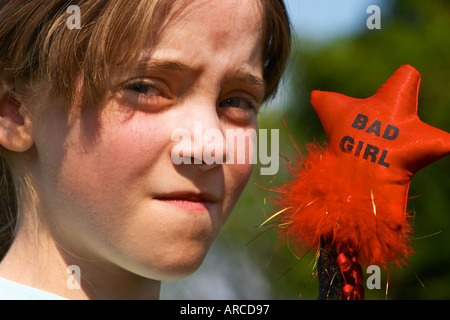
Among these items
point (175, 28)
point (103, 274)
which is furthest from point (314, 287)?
point (175, 28)

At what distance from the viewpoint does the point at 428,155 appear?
3.60ft

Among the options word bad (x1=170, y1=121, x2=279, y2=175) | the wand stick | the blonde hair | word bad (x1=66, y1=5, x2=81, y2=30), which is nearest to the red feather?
the wand stick

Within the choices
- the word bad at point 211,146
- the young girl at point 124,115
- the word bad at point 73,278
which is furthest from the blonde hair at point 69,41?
the word bad at point 73,278

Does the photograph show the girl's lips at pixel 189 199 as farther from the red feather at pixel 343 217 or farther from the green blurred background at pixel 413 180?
the green blurred background at pixel 413 180

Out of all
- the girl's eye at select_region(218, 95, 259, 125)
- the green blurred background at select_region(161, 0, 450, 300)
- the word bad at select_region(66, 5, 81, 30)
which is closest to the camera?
the word bad at select_region(66, 5, 81, 30)

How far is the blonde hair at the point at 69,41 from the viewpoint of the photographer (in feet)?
3.75

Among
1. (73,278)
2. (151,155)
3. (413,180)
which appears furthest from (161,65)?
(413,180)

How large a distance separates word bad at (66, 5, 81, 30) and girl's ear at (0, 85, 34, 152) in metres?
0.21

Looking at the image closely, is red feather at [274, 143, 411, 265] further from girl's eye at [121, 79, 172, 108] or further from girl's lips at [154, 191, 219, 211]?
girl's eye at [121, 79, 172, 108]

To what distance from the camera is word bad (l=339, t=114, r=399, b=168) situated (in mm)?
1092

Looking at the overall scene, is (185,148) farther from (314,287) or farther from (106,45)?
(314,287)

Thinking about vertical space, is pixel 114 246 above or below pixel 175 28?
below

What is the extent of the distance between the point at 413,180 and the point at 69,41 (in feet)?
8.59
